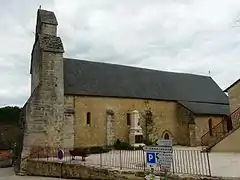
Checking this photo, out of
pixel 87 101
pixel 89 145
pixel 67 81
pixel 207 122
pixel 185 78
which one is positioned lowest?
pixel 89 145

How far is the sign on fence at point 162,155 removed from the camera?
690cm

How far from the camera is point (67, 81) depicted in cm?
2712

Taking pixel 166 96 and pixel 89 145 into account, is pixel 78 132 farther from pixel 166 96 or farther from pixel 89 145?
pixel 166 96

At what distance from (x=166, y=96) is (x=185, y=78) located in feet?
24.2

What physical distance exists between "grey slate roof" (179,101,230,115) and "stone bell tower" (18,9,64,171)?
14.3 metres

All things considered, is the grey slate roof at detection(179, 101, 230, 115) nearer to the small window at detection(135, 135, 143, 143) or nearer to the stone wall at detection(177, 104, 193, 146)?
the stone wall at detection(177, 104, 193, 146)

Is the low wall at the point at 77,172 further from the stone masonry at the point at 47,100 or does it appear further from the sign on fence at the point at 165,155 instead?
the sign on fence at the point at 165,155

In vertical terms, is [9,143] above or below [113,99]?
below

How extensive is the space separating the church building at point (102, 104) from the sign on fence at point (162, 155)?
1729cm

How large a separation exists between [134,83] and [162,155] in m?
25.1

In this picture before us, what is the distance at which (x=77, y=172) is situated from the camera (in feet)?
52.0

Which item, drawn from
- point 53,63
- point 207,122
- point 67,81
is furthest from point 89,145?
point 207,122

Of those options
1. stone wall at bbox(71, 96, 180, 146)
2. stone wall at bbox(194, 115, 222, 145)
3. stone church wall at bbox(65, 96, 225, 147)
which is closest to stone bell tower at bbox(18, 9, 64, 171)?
stone church wall at bbox(65, 96, 225, 147)

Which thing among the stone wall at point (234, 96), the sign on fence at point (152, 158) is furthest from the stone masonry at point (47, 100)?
the sign on fence at point (152, 158)
